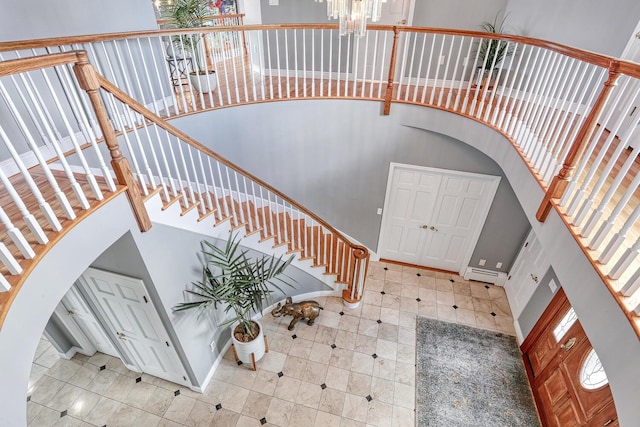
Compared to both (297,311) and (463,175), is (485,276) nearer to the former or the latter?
(463,175)

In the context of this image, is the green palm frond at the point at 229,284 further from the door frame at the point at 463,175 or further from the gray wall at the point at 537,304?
the gray wall at the point at 537,304

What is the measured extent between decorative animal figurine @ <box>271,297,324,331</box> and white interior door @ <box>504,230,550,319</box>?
9.66 feet

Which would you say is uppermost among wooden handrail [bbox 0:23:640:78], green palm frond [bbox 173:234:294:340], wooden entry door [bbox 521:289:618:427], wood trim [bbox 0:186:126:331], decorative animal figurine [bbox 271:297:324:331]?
wooden handrail [bbox 0:23:640:78]

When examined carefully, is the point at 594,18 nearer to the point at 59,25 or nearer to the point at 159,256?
the point at 159,256

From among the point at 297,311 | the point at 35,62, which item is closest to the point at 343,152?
the point at 297,311

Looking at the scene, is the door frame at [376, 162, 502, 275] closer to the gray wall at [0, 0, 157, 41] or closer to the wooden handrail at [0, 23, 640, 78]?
the wooden handrail at [0, 23, 640, 78]

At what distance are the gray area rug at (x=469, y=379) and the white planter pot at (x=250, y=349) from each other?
197 centimetres

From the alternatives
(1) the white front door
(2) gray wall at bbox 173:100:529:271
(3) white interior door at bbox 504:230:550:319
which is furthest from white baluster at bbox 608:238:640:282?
(1) the white front door

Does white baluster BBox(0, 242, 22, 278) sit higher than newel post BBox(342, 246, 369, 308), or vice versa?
white baluster BBox(0, 242, 22, 278)

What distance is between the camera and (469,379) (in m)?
3.96

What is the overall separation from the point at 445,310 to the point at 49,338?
17.7ft

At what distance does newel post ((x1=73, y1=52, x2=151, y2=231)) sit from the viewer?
175 cm

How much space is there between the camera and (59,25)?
10.2 ft

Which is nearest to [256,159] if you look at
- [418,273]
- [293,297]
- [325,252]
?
[325,252]
